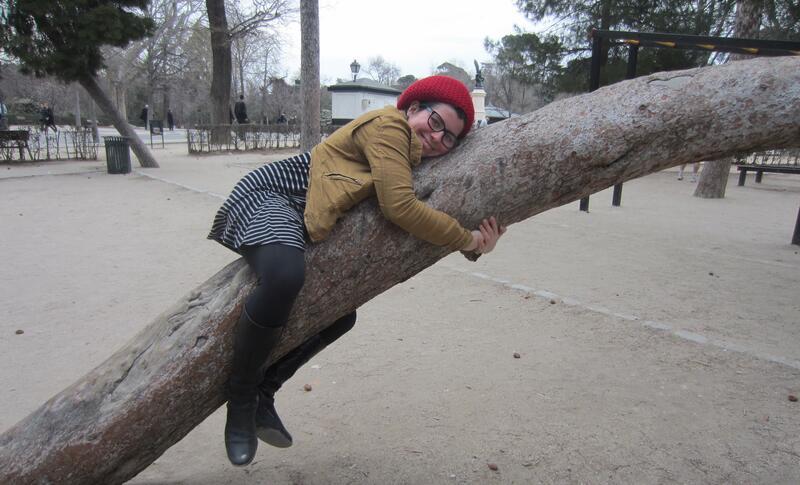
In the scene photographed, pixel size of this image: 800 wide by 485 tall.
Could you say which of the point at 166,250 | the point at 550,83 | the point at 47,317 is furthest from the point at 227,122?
the point at 47,317

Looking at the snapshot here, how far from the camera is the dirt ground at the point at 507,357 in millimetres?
2586

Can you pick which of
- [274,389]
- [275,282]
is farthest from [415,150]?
[274,389]

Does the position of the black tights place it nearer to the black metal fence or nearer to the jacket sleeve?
the jacket sleeve

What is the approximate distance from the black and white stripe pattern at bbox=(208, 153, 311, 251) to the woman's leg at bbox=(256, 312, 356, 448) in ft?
1.88

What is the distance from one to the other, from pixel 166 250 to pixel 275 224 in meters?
5.06

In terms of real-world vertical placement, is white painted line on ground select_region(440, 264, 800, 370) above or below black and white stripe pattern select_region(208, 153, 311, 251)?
below

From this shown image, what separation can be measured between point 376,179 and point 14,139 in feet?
58.0

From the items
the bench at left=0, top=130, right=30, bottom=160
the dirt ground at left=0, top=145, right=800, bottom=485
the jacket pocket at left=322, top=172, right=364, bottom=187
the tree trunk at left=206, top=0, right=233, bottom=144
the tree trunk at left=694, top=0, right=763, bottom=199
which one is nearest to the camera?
the jacket pocket at left=322, top=172, right=364, bottom=187

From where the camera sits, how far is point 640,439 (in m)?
2.71

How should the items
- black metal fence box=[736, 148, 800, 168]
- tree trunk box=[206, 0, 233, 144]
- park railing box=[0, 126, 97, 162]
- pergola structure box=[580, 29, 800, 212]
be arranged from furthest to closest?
1. tree trunk box=[206, 0, 233, 144]
2. black metal fence box=[736, 148, 800, 168]
3. park railing box=[0, 126, 97, 162]
4. pergola structure box=[580, 29, 800, 212]

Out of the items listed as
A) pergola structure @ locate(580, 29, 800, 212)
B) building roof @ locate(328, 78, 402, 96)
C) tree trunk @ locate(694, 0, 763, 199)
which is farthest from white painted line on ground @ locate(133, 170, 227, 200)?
building roof @ locate(328, 78, 402, 96)

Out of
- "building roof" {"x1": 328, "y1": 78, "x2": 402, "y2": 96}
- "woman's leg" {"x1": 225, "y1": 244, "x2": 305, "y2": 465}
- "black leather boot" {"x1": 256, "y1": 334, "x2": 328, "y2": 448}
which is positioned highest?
"building roof" {"x1": 328, "y1": 78, "x2": 402, "y2": 96}

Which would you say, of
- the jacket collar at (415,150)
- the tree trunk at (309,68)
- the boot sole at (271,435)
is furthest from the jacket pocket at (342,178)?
the tree trunk at (309,68)

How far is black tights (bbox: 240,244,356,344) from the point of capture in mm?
1781
